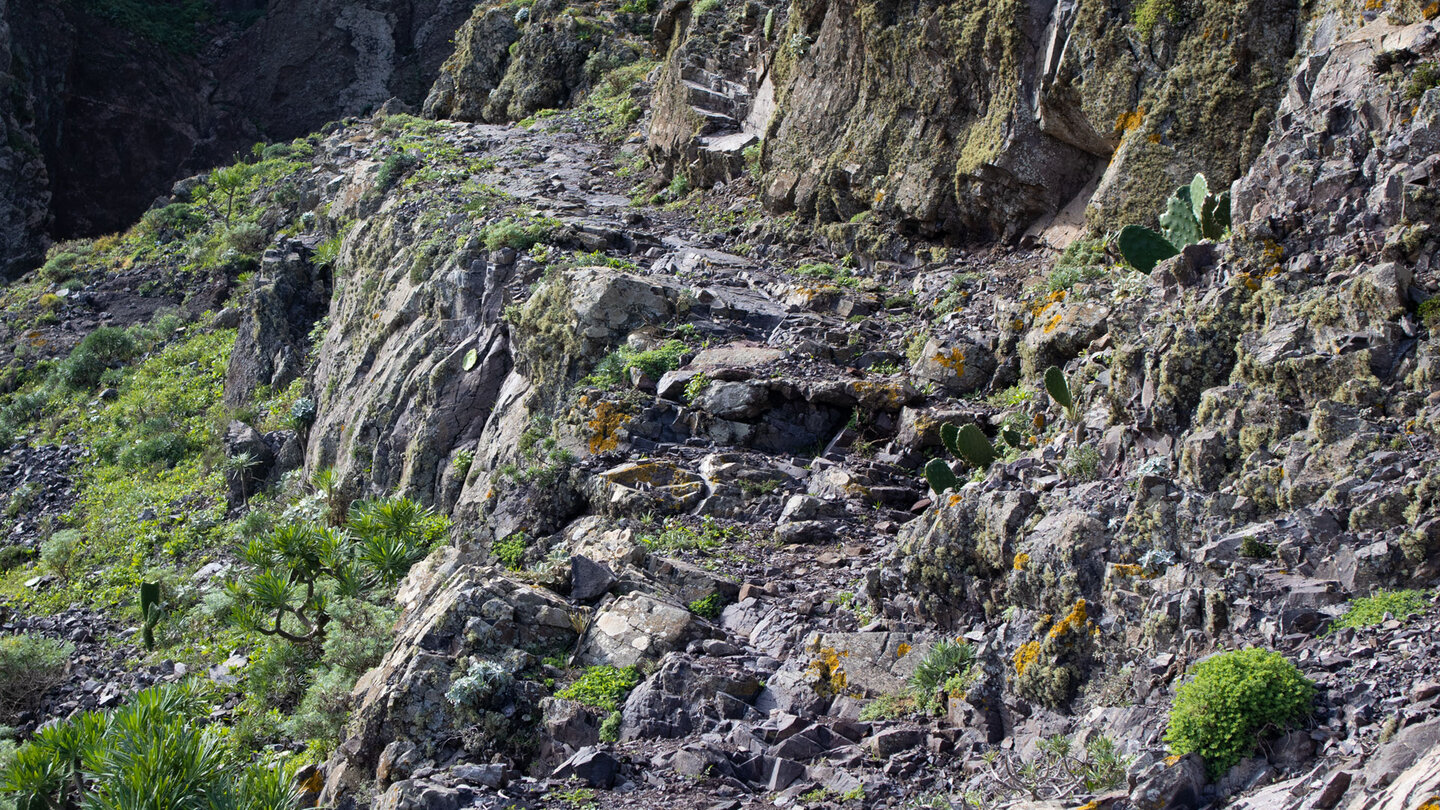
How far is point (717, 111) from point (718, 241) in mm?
3823

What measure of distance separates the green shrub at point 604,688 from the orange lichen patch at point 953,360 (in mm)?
5072

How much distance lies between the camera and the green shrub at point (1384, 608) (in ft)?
14.4

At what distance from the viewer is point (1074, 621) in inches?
215

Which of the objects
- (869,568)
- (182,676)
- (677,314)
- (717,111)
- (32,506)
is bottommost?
(32,506)

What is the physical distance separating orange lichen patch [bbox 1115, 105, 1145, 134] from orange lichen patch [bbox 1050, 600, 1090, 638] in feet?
20.7

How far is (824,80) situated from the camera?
48.9 feet

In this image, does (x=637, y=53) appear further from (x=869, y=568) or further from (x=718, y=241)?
(x=869, y=568)

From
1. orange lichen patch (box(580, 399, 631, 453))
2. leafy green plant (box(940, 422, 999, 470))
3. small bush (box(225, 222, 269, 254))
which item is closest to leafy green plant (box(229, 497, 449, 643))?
orange lichen patch (box(580, 399, 631, 453))

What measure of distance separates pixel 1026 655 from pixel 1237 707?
4.86ft

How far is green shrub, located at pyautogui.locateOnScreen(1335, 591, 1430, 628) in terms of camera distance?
4.38 m

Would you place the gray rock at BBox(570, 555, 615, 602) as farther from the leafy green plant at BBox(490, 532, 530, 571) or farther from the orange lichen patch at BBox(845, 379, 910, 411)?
the orange lichen patch at BBox(845, 379, 910, 411)

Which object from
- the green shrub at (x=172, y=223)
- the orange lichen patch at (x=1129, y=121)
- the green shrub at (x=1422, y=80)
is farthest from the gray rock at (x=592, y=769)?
the green shrub at (x=172, y=223)

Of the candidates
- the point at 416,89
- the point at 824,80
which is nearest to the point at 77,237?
the point at 416,89

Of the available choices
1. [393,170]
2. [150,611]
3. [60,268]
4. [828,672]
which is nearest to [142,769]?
[828,672]
